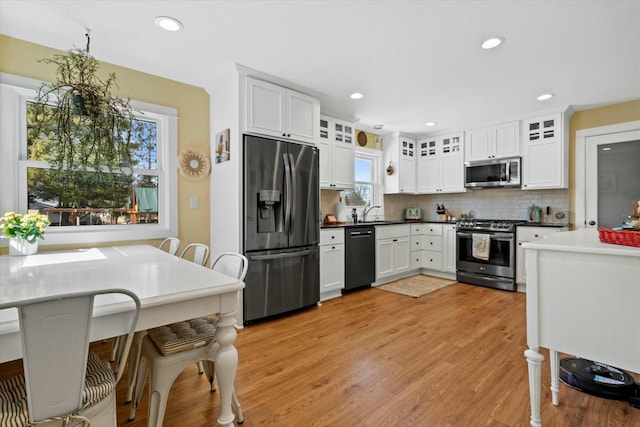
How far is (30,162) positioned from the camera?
2553 millimetres

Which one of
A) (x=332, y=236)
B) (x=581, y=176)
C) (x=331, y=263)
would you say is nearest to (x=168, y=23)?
(x=332, y=236)

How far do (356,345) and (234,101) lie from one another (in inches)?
98.5

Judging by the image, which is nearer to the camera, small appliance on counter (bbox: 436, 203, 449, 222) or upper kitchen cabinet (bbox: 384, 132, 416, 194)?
upper kitchen cabinet (bbox: 384, 132, 416, 194)

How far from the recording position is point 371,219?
212 inches

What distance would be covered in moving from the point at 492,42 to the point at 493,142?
8.48 ft

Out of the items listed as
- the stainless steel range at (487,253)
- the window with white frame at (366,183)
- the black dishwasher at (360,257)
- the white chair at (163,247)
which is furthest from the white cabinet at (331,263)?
the stainless steel range at (487,253)

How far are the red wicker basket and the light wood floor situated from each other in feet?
3.18

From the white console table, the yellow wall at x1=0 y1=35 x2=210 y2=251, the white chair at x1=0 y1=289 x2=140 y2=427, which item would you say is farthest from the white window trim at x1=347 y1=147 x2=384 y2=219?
the white chair at x1=0 y1=289 x2=140 y2=427

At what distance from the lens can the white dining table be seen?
44.2 inches

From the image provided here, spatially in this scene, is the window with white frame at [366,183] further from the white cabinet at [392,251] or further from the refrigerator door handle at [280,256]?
the refrigerator door handle at [280,256]

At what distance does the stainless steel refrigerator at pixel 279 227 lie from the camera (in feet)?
9.91

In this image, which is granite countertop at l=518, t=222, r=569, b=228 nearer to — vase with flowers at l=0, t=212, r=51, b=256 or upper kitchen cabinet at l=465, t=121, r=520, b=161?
upper kitchen cabinet at l=465, t=121, r=520, b=161

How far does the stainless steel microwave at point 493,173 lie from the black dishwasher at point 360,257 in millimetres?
1881

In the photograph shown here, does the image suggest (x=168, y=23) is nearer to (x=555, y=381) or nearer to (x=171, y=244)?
(x=171, y=244)
